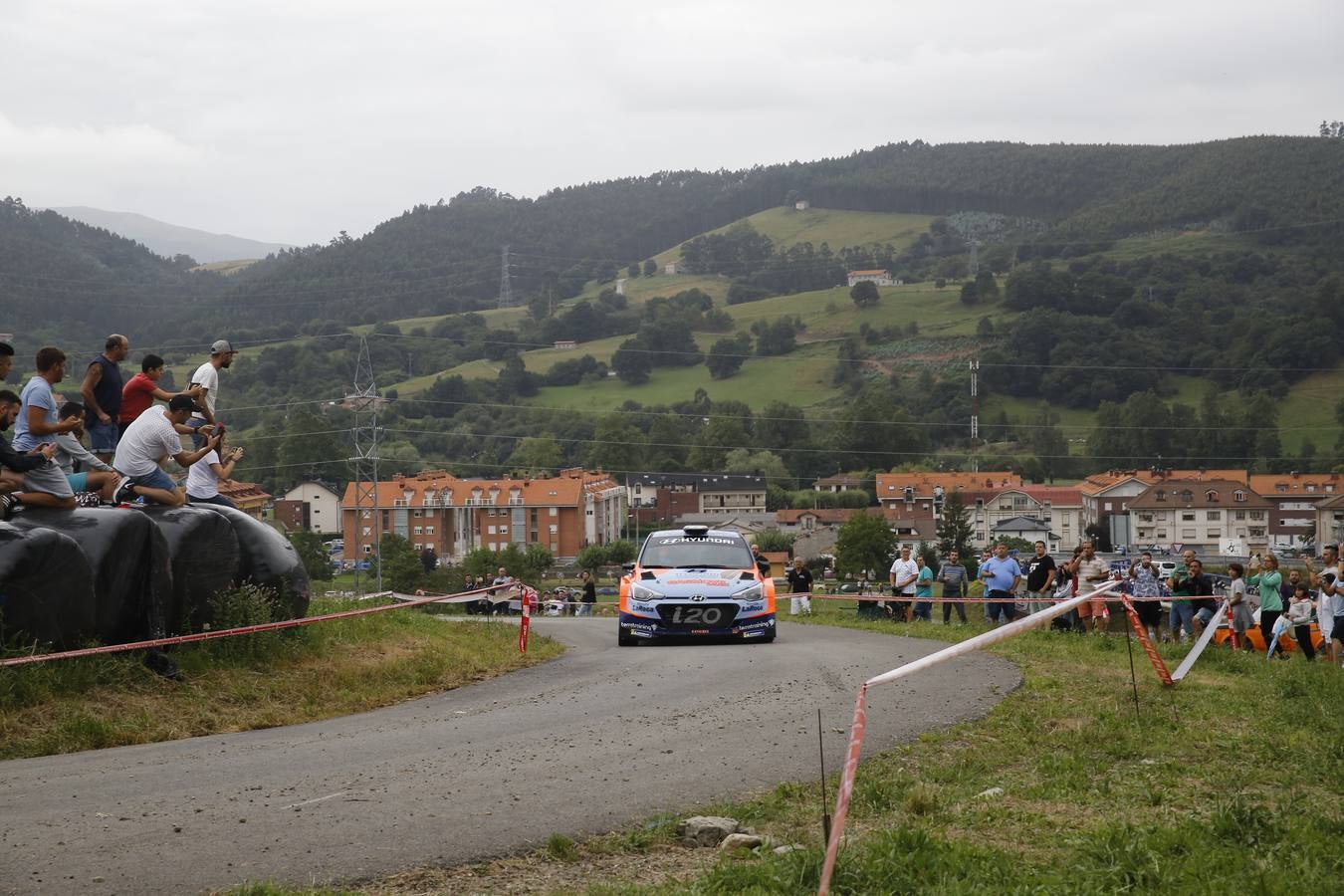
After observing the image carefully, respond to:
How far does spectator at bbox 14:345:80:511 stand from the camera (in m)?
12.1

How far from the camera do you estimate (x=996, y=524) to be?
96750 mm

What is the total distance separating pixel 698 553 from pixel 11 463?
10123 millimetres

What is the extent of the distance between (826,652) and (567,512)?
229 ft

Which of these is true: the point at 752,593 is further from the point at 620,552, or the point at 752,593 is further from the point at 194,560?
the point at 620,552

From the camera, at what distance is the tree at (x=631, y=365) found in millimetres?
146625

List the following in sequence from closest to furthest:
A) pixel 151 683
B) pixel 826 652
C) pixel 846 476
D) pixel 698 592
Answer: pixel 151 683
pixel 826 652
pixel 698 592
pixel 846 476

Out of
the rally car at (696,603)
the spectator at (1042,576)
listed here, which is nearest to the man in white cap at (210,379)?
the rally car at (696,603)

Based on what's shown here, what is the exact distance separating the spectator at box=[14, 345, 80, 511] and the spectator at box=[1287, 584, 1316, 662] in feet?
53.0

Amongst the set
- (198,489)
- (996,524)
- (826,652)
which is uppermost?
(198,489)

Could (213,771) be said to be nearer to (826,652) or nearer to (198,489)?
(198,489)

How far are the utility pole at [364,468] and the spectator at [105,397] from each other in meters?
29.4

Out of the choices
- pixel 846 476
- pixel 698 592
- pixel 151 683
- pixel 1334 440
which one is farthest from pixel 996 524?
pixel 151 683

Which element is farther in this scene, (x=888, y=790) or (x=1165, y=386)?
(x=1165, y=386)

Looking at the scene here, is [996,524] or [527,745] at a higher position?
[527,745]
